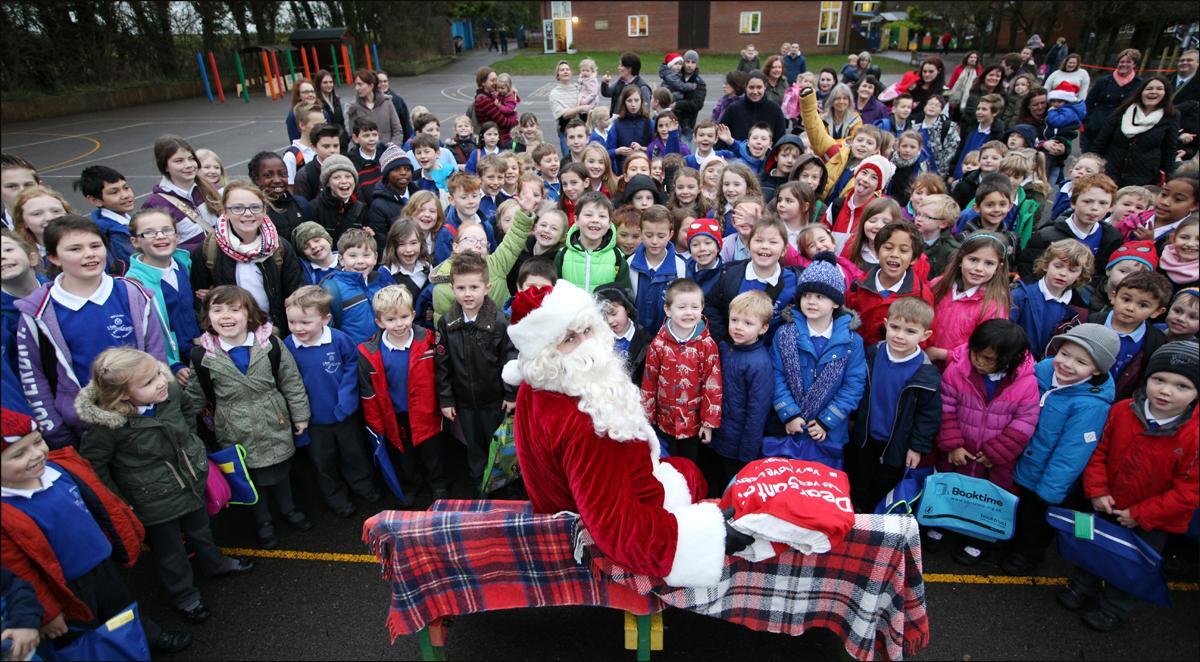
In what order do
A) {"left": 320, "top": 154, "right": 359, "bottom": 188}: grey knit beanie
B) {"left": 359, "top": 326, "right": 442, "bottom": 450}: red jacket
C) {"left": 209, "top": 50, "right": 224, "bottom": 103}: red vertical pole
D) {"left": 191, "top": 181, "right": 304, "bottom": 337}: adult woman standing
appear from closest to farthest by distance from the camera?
{"left": 359, "top": 326, "right": 442, "bottom": 450}: red jacket
{"left": 191, "top": 181, "right": 304, "bottom": 337}: adult woman standing
{"left": 320, "top": 154, "right": 359, "bottom": 188}: grey knit beanie
{"left": 209, "top": 50, "right": 224, "bottom": 103}: red vertical pole

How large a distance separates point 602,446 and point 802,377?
1.92 metres

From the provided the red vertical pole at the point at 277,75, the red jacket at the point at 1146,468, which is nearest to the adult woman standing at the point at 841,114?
the red jacket at the point at 1146,468

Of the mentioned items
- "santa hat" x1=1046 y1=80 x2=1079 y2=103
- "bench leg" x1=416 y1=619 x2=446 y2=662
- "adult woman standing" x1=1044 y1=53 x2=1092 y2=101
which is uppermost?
"adult woman standing" x1=1044 y1=53 x2=1092 y2=101

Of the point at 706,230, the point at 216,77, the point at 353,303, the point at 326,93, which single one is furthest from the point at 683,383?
the point at 216,77

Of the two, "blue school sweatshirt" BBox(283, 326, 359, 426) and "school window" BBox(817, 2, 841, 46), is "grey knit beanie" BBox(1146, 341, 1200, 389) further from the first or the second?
"school window" BBox(817, 2, 841, 46)

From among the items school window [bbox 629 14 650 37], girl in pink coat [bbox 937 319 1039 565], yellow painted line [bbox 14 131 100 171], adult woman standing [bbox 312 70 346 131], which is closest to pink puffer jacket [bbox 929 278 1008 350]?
girl in pink coat [bbox 937 319 1039 565]

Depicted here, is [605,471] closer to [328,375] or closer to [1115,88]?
[328,375]

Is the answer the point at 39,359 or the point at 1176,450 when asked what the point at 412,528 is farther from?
the point at 1176,450

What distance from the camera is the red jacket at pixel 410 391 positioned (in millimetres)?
4168

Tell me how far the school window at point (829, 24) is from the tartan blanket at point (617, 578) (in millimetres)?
45012

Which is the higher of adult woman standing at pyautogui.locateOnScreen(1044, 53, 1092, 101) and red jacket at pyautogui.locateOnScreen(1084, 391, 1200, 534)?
adult woman standing at pyautogui.locateOnScreen(1044, 53, 1092, 101)

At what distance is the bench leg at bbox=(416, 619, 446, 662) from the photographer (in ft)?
10.0


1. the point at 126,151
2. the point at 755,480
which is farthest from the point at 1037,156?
the point at 126,151

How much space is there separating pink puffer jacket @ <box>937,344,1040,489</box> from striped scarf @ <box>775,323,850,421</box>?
2.06 feet
